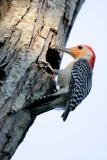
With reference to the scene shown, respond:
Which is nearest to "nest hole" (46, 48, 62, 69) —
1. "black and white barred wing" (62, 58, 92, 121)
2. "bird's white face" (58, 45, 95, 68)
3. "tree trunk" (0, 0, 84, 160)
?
"tree trunk" (0, 0, 84, 160)

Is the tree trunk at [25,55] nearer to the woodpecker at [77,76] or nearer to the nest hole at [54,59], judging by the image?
the nest hole at [54,59]

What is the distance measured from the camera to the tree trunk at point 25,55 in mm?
3846

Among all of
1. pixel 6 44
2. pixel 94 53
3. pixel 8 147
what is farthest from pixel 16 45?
pixel 94 53

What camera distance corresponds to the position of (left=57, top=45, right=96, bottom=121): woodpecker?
187 inches

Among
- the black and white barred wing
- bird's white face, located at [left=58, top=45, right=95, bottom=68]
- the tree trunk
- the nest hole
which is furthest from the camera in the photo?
bird's white face, located at [left=58, top=45, right=95, bottom=68]

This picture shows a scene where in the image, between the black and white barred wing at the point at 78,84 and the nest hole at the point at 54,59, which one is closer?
the black and white barred wing at the point at 78,84

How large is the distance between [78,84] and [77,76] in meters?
0.22

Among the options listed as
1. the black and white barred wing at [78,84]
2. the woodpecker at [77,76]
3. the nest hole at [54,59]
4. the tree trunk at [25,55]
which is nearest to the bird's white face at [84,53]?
the woodpecker at [77,76]

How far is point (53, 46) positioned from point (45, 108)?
712mm

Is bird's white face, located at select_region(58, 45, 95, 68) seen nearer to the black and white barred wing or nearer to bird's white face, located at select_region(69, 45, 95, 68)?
bird's white face, located at select_region(69, 45, 95, 68)

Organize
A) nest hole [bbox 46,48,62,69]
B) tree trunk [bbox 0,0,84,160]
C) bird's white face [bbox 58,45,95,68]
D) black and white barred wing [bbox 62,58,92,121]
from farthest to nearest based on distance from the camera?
bird's white face [bbox 58,45,95,68] → nest hole [bbox 46,48,62,69] → black and white barred wing [bbox 62,58,92,121] → tree trunk [bbox 0,0,84,160]

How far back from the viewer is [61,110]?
506 centimetres

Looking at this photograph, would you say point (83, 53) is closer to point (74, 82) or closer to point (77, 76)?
point (77, 76)

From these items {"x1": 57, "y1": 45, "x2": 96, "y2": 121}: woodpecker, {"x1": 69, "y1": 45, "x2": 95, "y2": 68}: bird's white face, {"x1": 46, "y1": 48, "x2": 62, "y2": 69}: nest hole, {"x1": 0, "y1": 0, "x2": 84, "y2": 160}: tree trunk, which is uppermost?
{"x1": 0, "y1": 0, "x2": 84, "y2": 160}: tree trunk
